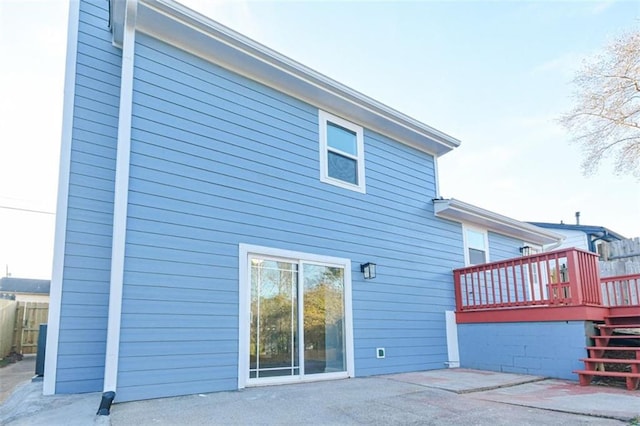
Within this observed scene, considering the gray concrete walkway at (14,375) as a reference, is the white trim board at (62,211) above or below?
above

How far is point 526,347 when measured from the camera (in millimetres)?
6387

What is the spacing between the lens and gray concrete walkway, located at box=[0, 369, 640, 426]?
11.2 ft

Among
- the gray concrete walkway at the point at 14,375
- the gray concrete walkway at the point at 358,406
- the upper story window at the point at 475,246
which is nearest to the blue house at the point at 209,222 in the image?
the gray concrete walkway at the point at 358,406

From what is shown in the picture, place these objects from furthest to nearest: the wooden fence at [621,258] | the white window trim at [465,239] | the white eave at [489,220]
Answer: the wooden fence at [621,258]
the white window trim at [465,239]
the white eave at [489,220]

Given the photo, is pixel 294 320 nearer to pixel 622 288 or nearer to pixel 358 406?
pixel 358 406

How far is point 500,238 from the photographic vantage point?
962cm

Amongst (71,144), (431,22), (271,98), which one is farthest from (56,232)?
(431,22)

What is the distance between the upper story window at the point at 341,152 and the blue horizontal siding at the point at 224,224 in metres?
0.15

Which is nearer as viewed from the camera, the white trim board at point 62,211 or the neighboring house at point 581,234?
the white trim board at point 62,211

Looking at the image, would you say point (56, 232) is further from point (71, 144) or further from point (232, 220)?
point (232, 220)

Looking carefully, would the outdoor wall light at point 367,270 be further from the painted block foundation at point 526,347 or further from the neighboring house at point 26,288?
the neighboring house at point 26,288

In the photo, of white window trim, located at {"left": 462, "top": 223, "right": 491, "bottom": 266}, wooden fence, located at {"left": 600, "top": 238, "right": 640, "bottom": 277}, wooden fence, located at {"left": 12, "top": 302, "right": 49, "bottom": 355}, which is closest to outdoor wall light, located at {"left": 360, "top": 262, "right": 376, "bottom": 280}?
white window trim, located at {"left": 462, "top": 223, "right": 491, "bottom": 266}

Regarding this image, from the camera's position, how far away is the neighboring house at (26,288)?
55.3ft

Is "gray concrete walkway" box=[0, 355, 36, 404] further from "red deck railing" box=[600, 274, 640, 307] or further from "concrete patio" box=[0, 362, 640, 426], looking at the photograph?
"red deck railing" box=[600, 274, 640, 307]
